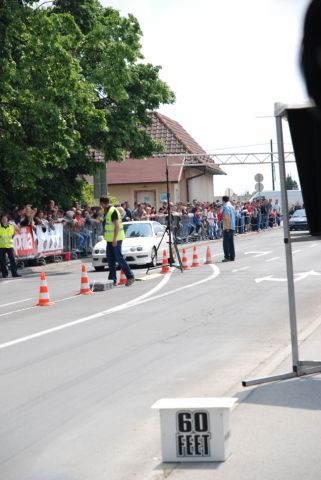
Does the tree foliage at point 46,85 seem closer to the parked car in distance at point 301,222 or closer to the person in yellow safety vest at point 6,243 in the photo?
the person in yellow safety vest at point 6,243

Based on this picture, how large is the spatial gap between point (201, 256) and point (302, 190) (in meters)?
29.3

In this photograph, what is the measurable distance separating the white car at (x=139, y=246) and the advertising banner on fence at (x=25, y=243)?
2296 millimetres

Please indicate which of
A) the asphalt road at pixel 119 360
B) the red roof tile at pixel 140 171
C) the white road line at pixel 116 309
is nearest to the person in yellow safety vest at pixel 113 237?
the asphalt road at pixel 119 360

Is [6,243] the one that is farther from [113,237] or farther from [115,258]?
[113,237]

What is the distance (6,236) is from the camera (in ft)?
81.9

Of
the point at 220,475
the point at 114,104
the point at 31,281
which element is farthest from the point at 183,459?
the point at 114,104

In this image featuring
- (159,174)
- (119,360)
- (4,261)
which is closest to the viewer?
(119,360)

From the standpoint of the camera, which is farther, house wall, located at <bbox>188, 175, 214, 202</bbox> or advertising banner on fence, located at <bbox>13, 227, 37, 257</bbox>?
house wall, located at <bbox>188, 175, 214, 202</bbox>

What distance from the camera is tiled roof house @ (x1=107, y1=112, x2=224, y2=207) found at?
65.6m

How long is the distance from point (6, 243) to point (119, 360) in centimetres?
1573

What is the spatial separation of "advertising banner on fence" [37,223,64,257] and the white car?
233 centimetres

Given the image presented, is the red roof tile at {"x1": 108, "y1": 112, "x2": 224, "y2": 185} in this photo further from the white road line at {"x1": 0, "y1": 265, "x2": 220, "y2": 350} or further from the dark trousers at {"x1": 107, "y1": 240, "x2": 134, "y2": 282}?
the dark trousers at {"x1": 107, "y1": 240, "x2": 134, "y2": 282}

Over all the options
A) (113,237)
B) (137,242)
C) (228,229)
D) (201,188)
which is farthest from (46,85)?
(201,188)

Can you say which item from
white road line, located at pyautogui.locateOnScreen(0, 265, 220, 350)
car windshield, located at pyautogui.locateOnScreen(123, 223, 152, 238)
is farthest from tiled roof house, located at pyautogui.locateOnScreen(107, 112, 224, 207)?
white road line, located at pyautogui.locateOnScreen(0, 265, 220, 350)
